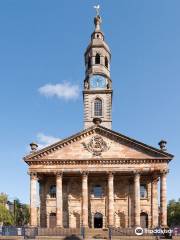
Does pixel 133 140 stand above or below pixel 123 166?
above

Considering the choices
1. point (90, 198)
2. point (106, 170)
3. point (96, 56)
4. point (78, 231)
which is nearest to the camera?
point (78, 231)

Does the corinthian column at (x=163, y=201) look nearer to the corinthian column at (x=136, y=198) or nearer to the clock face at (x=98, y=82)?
the corinthian column at (x=136, y=198)

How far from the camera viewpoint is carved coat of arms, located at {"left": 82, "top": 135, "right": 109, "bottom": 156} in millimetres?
46219

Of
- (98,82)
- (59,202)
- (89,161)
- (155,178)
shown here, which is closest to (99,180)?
(89,161)

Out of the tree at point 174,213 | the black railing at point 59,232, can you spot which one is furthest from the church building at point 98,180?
the tree at point 174,213

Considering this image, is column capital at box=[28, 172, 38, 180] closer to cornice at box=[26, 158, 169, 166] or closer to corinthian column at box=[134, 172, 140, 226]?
cornice at box=[26, 158, 169, 166]

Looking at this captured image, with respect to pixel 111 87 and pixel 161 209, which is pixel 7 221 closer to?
pixel 111 87

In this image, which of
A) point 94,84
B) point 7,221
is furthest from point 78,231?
point 7,221

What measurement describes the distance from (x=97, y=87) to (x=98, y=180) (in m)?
14.2

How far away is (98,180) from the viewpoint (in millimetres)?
49062

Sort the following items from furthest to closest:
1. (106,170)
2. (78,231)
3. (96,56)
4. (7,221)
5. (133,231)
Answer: (7,221)
(96,56)
(106,170)
(78,231)
(133,231)

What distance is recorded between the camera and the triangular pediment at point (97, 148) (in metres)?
45.8

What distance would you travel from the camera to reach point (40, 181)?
4962 centimetres

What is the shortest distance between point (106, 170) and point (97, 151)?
2617 millimetres
